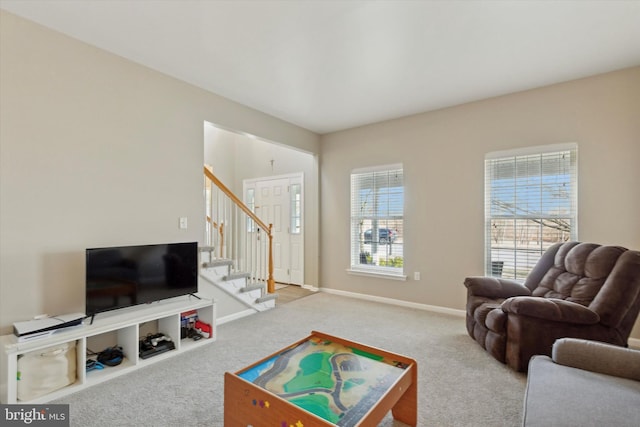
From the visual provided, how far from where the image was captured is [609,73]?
121 inches

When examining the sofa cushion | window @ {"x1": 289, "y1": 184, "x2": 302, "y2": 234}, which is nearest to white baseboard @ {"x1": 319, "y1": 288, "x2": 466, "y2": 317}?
window @ {"x1": 289, "y1": 184, "x2": 302, "y2": 234}

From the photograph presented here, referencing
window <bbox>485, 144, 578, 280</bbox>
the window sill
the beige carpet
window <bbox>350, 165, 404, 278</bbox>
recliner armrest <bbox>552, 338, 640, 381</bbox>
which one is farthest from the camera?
the beige carpet

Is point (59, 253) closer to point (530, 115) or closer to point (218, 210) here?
point (218, 210)

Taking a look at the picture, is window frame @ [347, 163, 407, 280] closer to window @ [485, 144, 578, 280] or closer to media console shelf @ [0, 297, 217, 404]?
window @ [485, 144, 578, 280]

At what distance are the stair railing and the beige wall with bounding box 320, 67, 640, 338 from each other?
Answer: 3.41 feet

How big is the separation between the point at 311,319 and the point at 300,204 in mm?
2396

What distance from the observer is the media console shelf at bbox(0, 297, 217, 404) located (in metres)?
2.00

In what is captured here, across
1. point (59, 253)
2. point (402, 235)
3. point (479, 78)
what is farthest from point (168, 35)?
point (402, 235)

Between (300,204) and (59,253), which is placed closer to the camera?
(59,253)

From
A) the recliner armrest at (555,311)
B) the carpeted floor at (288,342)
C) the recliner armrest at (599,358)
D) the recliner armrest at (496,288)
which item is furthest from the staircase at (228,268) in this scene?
the recliner armrest at (599,358)

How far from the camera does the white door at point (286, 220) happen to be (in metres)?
5.66

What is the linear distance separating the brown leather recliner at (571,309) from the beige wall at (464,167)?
30.5 inches

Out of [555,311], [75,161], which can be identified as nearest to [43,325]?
[75,161]

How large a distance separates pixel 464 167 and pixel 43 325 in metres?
4.48
